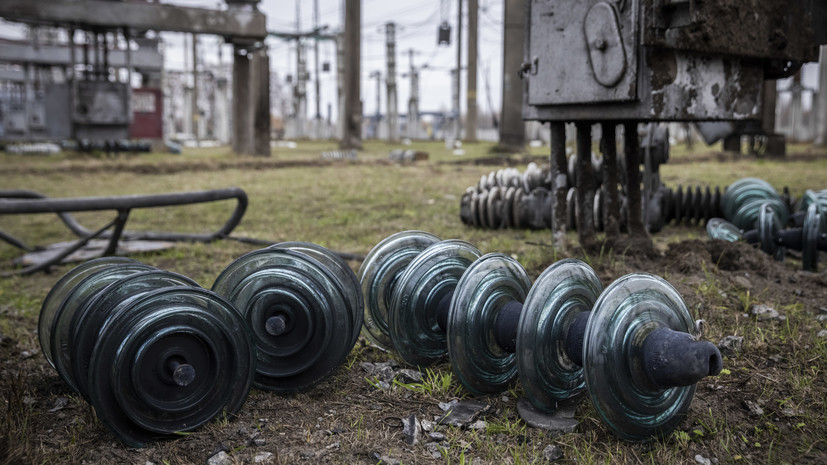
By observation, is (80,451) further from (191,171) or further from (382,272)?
(191,171)

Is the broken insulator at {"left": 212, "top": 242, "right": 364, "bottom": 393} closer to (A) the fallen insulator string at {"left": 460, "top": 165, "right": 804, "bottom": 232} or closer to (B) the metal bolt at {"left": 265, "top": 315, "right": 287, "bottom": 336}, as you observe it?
(B) the metal bolt at {"left": 265, "top": 315, "right": 287, "bottom": 336}

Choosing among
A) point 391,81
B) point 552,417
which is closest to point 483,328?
point 552,417

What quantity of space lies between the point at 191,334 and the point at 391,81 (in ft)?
95.7

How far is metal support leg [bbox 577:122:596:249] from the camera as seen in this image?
13.9ft

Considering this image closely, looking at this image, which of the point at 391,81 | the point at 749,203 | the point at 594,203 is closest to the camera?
the point at 749,203

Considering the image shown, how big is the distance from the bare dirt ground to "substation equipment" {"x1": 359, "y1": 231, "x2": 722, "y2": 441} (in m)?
0.11

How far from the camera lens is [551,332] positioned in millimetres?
2191

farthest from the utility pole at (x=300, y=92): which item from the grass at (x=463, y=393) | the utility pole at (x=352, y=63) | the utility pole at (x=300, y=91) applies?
the grass at (x=463, y=393)

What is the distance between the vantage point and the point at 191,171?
12805 mm

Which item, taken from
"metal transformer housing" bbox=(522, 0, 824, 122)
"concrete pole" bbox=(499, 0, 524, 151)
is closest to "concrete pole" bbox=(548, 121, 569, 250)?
"metal transformer housing" bbox=(522, 0, 824, 122)

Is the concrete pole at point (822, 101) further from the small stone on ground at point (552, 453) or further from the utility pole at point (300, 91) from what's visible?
the utility pole at point (300, 91)

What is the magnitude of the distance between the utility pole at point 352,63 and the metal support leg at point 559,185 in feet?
46.8

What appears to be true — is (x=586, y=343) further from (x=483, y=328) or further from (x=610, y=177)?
(x=610, y=177)

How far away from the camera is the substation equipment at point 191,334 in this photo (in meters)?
2.01
